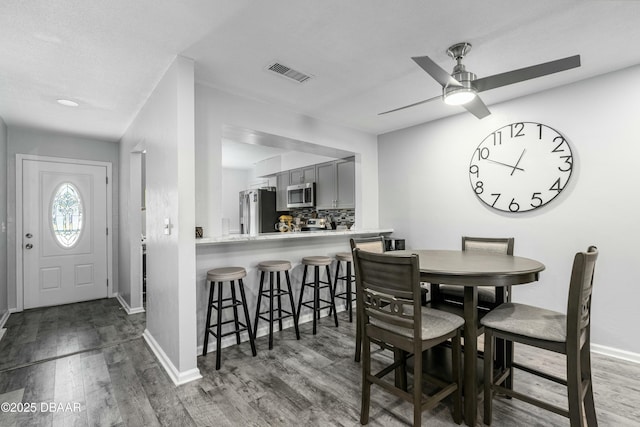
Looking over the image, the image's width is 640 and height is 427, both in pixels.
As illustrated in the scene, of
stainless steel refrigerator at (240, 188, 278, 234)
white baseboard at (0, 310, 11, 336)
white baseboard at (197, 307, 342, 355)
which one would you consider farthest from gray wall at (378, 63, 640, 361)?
white baseboard at (0, 310, 11, 336)

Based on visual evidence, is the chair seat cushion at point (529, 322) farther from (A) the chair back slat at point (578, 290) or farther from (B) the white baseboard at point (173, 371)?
(B) the white baseboard at point (173, 371)

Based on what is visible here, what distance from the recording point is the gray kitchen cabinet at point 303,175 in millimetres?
5418

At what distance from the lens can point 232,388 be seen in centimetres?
225

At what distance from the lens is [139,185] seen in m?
4.00

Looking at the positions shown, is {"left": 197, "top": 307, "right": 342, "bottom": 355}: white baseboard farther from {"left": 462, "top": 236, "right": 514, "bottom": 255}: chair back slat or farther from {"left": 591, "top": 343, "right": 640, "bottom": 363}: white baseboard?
{"left": 591, "top": 343, "right": 640, "bottom": 363}: white baseboard

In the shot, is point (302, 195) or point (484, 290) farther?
point (302, 195)

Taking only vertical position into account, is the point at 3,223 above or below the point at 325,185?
below

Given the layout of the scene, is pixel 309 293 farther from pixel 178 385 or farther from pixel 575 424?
pixel 575 424

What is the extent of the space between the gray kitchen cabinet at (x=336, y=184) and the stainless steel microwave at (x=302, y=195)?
0.09 m

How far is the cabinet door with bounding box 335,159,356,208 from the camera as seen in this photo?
183 inches

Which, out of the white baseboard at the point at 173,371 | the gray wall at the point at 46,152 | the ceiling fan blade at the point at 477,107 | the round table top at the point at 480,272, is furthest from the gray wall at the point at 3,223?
the ceiling fan blade at the point at 477,107

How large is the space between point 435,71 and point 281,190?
450 centimetres

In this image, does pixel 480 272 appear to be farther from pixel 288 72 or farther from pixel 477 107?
pixel 288 72

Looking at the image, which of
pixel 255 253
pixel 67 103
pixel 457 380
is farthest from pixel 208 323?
pixel 67 103
